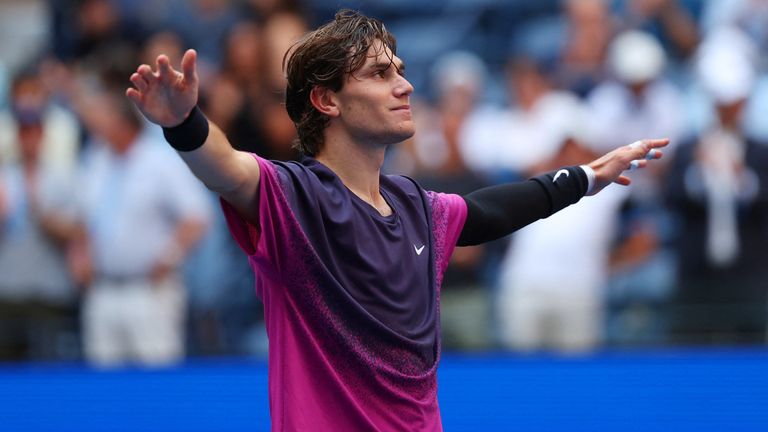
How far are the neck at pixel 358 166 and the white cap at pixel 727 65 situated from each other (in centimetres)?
481

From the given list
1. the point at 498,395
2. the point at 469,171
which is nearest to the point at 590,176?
the point at 498,395

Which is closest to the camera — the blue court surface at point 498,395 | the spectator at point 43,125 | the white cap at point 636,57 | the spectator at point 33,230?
the blue court surface at point 498,395

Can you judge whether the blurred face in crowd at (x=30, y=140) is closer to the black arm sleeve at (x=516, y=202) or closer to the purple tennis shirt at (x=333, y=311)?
the black arm sleeve at (x=516, y=202)

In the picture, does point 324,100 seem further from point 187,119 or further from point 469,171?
point 469,171

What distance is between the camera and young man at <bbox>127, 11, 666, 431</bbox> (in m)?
2.73

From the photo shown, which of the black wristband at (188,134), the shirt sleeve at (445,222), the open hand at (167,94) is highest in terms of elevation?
the open hand at (167,94)

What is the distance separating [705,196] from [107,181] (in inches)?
153

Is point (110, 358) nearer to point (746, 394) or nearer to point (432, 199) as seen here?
point (746, 394)

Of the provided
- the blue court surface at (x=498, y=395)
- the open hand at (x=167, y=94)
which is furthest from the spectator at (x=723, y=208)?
the open hand at (x=167, y=94)

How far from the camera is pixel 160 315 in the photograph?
7.76m


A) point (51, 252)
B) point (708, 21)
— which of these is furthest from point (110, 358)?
point (708, 21)

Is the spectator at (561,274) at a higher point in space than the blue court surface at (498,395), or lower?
higher

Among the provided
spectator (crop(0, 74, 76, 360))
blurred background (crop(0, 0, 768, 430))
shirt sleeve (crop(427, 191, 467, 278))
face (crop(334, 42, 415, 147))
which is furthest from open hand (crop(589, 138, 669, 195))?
spectator (crop(0, 74, 76, 360))

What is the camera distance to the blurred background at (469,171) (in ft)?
23.8
